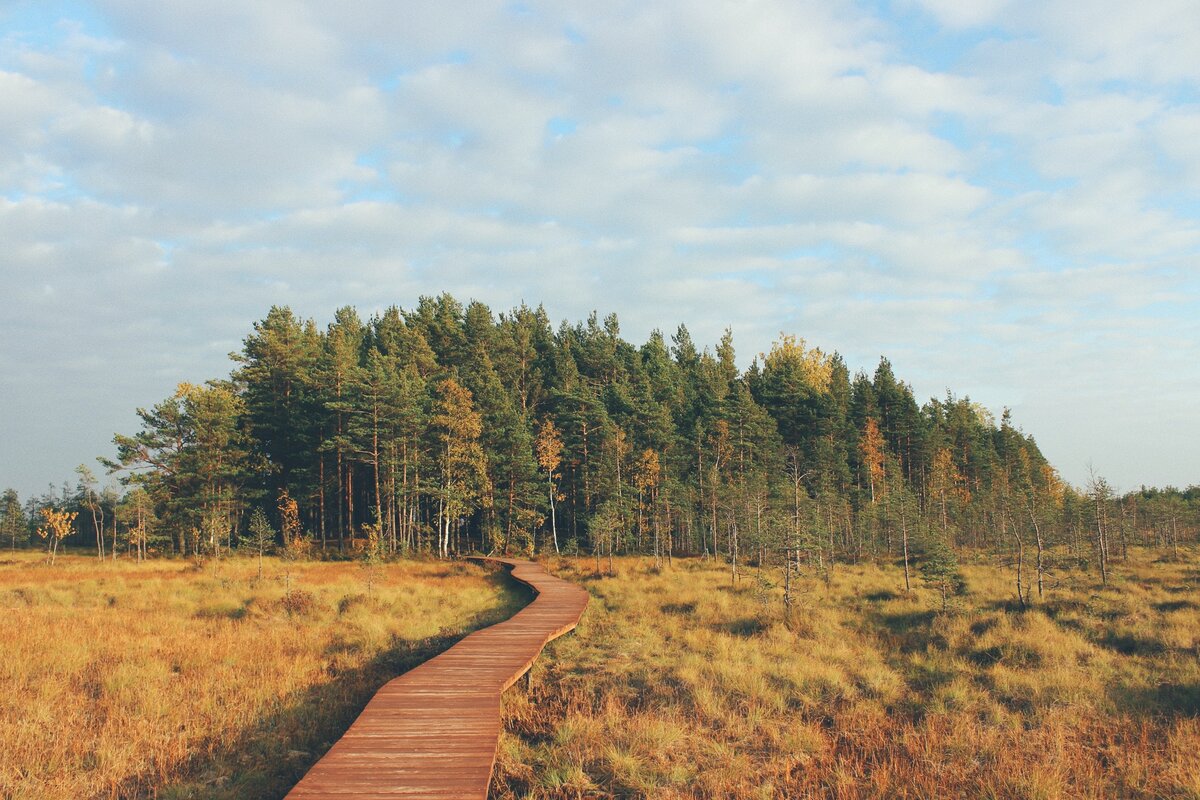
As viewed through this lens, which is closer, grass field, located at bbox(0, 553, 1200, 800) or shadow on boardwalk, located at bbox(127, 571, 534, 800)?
shadow on boardwalk, located at bbox(127, 571, 534, 800)

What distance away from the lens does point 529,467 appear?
4597cm

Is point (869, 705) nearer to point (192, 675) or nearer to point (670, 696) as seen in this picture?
point (670, 696)

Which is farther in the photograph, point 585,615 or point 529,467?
point 529,467

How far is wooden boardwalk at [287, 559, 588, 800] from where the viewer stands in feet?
23.0

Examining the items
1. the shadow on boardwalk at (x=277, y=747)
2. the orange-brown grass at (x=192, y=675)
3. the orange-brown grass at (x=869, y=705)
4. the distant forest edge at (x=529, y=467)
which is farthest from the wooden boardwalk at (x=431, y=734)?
the distant forest edge at (x=529, y=467)

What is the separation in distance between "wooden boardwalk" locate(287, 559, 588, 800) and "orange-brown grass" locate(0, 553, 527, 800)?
1.07 metres

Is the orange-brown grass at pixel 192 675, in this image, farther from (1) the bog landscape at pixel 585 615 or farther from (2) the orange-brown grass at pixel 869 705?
(2) the orange-brown grass at pixel 869 705

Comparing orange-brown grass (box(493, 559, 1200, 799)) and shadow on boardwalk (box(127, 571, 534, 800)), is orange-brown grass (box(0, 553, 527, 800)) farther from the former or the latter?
orange-brown grass (box(493, 559, 1200, 799))

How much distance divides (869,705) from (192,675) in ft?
44.8

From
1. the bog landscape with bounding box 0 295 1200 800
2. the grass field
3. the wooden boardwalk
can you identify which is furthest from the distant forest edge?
the wooden boardwalk

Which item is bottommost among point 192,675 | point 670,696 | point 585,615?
point 585,615

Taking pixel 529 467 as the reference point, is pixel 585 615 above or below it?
below

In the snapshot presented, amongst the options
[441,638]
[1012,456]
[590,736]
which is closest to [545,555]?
[441,638]

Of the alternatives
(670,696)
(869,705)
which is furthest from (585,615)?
(869,705)
